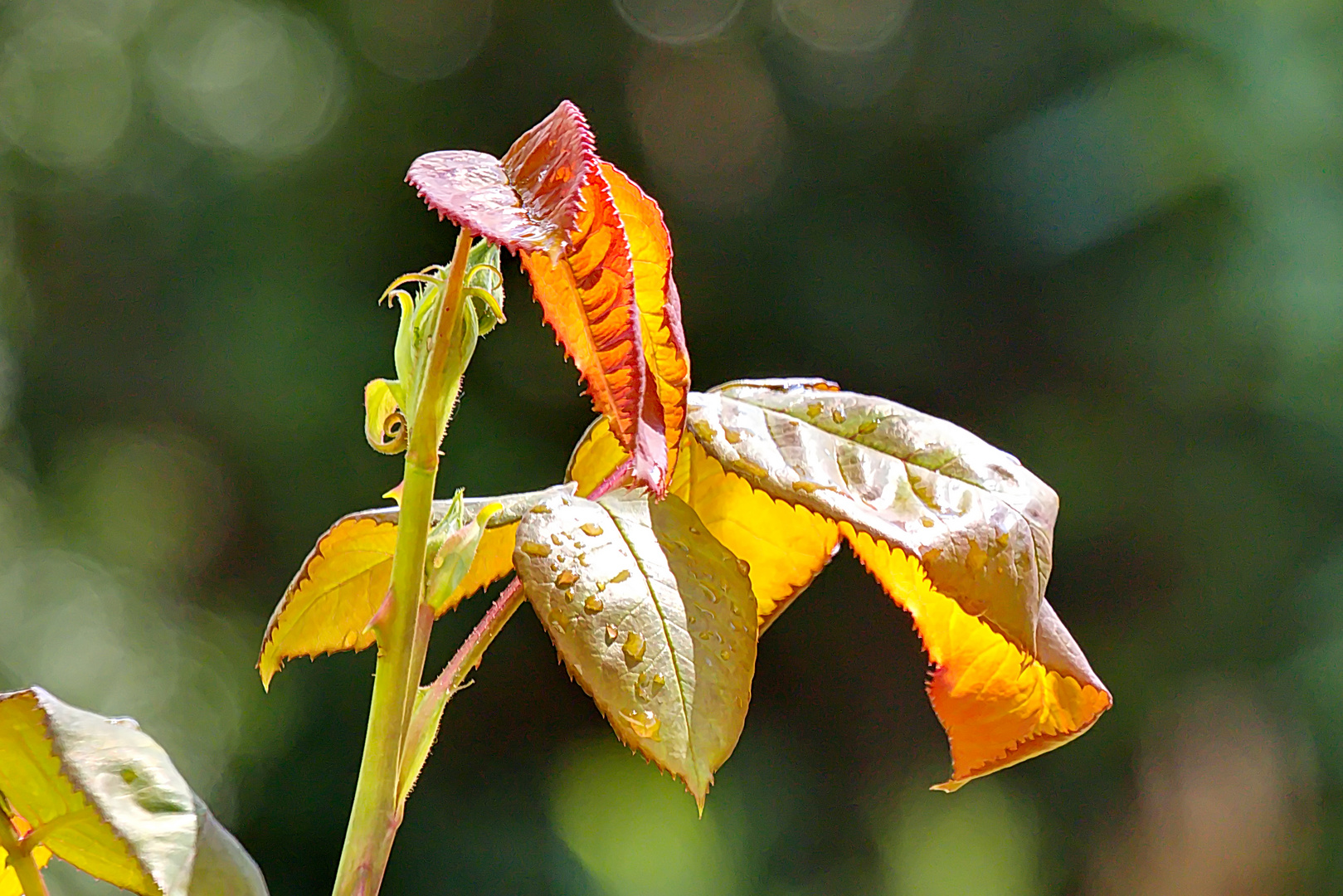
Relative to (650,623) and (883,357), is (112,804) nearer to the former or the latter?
(650,623)

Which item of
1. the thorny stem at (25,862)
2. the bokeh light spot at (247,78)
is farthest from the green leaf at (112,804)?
the bokeh light spot at (247,78)

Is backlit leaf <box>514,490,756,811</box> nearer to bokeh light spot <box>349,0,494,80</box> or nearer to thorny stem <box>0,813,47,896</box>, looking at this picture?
thorny stem <box>0,813,47,896</box>

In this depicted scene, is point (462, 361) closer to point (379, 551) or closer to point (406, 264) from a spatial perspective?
point (379, 551)

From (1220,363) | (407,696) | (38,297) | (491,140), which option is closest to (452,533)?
(407,696)

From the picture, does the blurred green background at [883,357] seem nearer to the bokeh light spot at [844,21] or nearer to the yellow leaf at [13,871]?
the bokeh light spot at [844,21]

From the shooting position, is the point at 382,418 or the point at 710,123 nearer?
the point at 382,418

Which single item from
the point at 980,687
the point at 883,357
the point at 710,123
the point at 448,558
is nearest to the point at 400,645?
the point at 448,558
